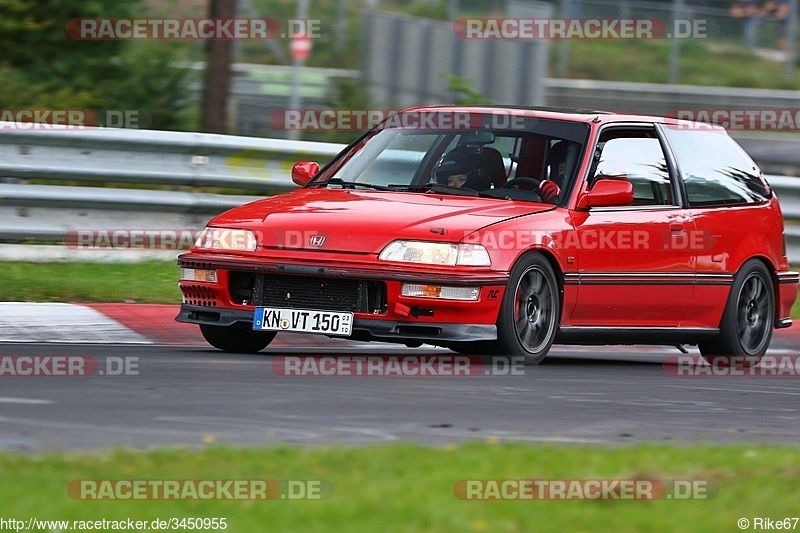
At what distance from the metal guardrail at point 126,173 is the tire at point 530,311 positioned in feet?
14.2

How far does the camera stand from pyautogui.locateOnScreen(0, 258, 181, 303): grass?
1136 cm

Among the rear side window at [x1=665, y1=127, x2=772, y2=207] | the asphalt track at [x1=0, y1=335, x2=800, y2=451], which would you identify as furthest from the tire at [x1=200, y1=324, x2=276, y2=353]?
the rear side window at [x1=665, y1=127, x2=772, y2=207]

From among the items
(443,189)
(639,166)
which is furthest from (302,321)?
(639,166)

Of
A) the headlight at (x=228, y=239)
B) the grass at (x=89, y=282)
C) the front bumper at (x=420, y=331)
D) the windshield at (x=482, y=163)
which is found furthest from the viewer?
the grass at (x=89, y=282)

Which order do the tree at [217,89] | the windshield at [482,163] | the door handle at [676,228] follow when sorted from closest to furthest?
the windshield at [482,163] → the door handle at [676,228] → the tree at [217,89]

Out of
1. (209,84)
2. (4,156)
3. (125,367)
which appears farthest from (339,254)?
(209,84)

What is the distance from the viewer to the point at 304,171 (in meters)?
10.5

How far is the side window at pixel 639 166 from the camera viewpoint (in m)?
10.2

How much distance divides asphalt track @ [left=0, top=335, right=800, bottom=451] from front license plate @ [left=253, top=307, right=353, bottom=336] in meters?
0.23

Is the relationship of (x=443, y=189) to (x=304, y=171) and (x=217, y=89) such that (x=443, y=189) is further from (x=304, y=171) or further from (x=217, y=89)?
(x=217, y=89)

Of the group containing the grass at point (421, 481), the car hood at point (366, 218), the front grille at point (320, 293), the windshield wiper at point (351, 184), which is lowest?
the front grille at point (320, 293)

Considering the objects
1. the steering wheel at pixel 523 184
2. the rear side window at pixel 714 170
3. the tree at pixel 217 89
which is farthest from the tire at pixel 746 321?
the tree at pixel 217 89

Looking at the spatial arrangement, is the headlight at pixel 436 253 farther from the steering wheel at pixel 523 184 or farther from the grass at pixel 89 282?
the grass at pixel 89 282

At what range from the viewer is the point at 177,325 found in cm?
1072
